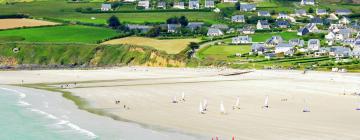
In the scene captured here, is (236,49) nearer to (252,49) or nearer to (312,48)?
(252,49)

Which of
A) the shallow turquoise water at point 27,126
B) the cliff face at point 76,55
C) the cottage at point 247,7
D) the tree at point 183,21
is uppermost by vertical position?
the cottage at point 247,7

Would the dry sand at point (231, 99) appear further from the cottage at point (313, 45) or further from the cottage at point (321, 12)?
the cottage at point (321, 12)

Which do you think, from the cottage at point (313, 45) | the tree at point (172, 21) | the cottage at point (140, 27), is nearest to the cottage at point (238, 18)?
the tree at point (172, 21)

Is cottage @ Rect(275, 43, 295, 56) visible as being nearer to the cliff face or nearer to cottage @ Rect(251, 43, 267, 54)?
cottage @ Rect(251, 43, 267, 54)

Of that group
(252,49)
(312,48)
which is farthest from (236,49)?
(312,48)

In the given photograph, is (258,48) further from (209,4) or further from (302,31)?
(209,4)
